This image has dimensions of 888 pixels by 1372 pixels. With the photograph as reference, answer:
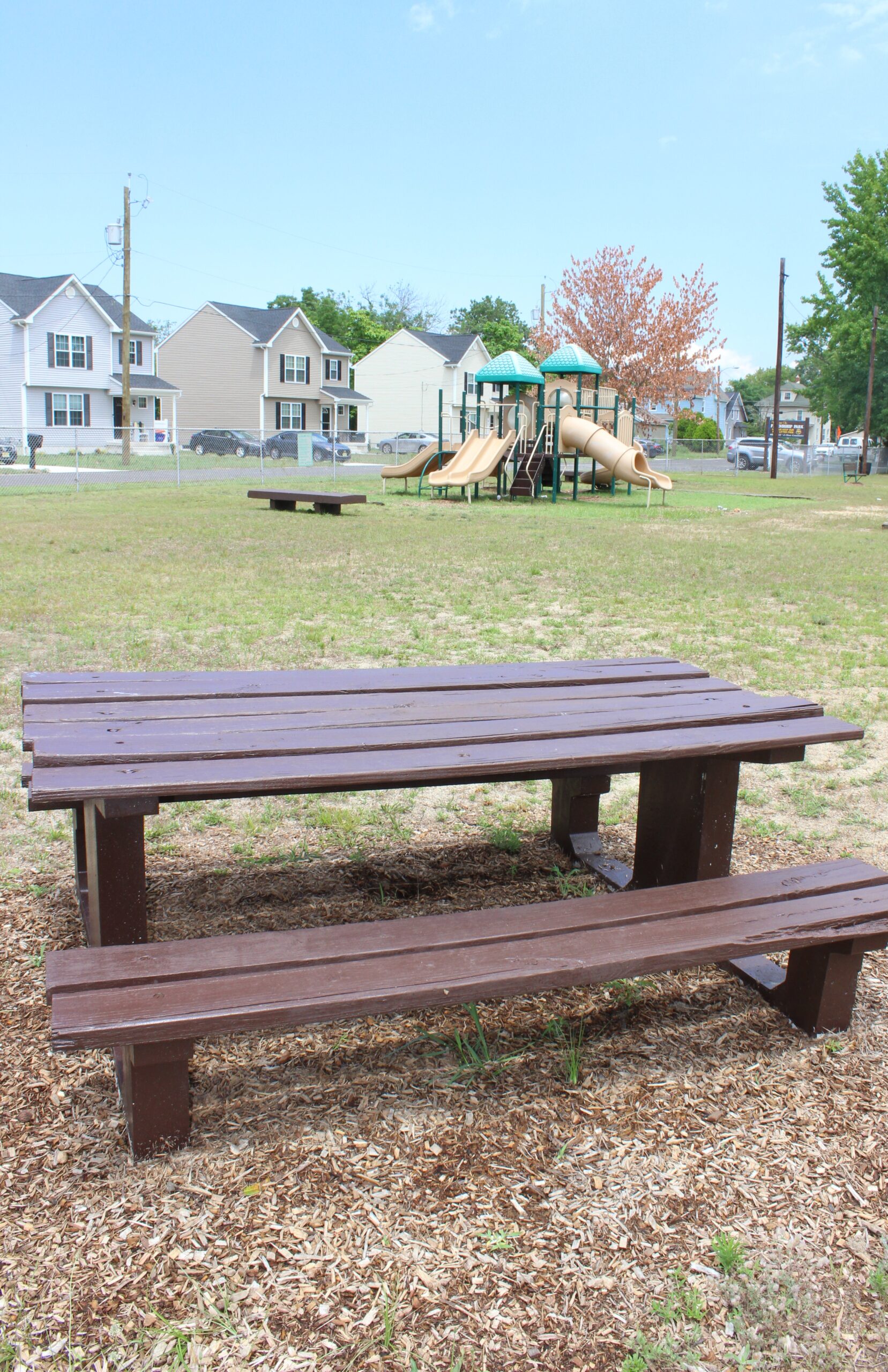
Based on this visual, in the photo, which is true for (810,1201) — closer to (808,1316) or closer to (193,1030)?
(808,1316)

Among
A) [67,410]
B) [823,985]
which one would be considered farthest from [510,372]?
[823,985]

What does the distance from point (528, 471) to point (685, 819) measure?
23.2m

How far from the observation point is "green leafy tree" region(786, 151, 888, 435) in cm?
5088

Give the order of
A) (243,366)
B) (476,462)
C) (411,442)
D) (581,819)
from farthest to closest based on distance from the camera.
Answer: (243,366) → (411,442) → (476,462) → (581,819)

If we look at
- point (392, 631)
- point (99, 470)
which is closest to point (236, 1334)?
point (392, 631)

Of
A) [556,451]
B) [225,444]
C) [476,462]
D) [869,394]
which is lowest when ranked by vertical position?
[476,462]

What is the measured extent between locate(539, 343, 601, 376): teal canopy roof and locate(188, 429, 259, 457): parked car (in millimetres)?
18260

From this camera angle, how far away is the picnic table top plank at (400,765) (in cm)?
234

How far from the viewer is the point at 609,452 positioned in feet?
83.6

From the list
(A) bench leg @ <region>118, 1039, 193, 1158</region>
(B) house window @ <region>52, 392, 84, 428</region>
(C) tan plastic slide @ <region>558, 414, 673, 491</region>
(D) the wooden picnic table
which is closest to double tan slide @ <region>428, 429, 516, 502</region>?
(C) tan plastic slide @ <region>558, 414, 673, 491</region>

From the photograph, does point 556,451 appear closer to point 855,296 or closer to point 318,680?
point 318,680

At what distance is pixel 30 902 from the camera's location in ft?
11.8

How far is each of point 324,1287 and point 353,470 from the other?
35637 millimetres

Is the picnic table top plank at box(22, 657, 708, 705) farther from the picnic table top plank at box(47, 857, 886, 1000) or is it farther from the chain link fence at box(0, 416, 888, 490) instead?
the chain link fence at box(0, 416, 888, 490)
